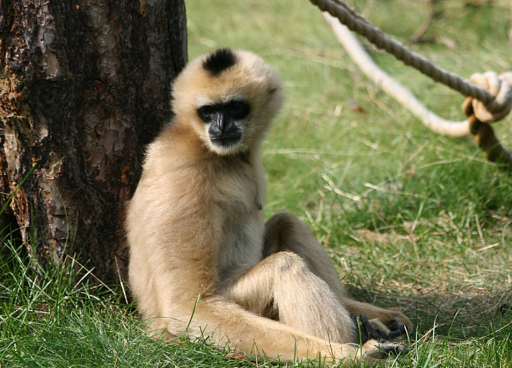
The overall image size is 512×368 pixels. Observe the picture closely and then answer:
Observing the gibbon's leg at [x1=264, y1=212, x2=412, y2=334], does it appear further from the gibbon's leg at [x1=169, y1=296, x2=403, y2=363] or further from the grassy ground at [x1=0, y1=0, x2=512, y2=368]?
the gibbon's leg at [x1=169, y1=296, x2=403, y2=363]

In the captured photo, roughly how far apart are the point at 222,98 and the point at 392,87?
3.60m

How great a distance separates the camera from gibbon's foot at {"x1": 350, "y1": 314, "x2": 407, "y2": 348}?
10.5 ft

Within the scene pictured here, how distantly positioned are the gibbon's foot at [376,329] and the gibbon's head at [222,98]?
130 centimetres

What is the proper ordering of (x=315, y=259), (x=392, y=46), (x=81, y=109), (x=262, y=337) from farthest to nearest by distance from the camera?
1. (x=392, y=46)
2. (x=315, y=259)
3. (x=81, y=109)
4. (x=262, y=337)

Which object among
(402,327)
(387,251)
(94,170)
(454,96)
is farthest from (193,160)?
(454,96)

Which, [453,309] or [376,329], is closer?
[376,329]

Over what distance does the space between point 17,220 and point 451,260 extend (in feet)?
10.6

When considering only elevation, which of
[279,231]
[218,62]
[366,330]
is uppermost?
[218,62]

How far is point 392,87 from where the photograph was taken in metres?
6.38

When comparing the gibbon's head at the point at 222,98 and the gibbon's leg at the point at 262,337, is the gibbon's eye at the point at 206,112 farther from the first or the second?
the gibbon's leg at the point at 262,337

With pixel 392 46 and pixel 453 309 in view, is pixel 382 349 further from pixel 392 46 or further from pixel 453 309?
pixel 392 46

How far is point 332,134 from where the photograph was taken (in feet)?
21.5

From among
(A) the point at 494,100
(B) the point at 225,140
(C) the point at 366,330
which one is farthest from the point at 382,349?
(A) the point at 494,100

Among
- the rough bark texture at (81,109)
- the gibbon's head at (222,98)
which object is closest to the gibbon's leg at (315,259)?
the gibbon's head at (222,98)
